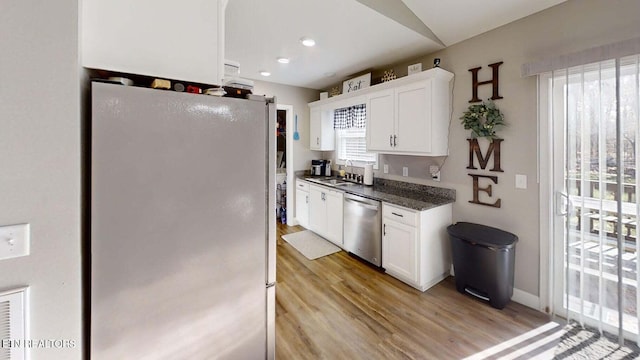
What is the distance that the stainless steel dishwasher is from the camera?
9.96ft

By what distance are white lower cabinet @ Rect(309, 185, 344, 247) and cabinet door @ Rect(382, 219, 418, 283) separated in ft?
2.67

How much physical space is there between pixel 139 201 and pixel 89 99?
18.6 inches

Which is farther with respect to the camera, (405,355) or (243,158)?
(405,355)

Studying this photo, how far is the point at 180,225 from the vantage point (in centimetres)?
115

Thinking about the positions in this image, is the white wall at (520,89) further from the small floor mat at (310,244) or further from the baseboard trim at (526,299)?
the small floor mat at (310,244)

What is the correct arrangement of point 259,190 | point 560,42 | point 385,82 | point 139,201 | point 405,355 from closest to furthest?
point 139,201 < point 259,190 < point 405,355 < point 560,42 < point 385,82

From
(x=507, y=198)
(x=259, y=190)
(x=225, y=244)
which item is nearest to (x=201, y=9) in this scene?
(x=259, y=190)

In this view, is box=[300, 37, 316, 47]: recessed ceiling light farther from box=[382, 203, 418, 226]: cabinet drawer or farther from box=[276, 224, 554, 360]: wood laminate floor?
box=[276, 224, 554, 360]: wood laminate floor

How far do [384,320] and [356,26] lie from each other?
2627 mm

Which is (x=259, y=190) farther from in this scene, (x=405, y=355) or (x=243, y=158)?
(x=405, y=355)

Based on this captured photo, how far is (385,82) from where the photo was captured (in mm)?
3184

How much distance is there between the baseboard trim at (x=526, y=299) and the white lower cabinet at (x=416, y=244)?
2.03ft

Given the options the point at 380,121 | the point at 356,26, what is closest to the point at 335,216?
the point at 380,121

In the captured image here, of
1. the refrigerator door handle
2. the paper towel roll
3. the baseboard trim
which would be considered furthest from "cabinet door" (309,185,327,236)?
the refrigerator door handle
